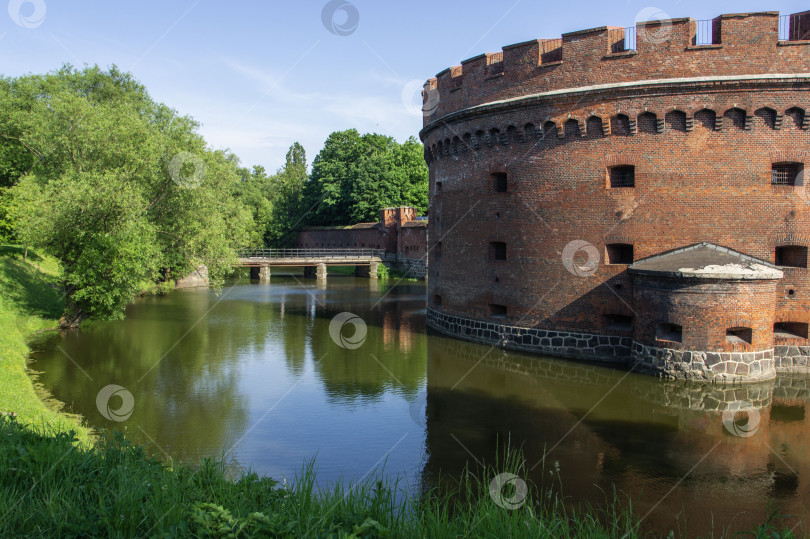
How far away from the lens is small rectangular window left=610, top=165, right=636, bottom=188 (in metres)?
14.5

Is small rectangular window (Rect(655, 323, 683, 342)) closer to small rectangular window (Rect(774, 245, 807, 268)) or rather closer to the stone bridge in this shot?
small rectangular window (Rect(774, 245, 807, 268))

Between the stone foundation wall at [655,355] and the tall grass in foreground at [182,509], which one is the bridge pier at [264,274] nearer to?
the stone foundation wall at [655,355]

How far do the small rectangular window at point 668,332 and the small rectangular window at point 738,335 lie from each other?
3.03ft

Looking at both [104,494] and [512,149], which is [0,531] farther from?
[512,149]

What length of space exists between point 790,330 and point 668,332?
3136 millimetres

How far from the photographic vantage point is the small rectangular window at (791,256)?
13414mm

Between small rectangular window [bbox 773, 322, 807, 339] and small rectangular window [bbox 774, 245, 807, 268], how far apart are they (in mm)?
1337

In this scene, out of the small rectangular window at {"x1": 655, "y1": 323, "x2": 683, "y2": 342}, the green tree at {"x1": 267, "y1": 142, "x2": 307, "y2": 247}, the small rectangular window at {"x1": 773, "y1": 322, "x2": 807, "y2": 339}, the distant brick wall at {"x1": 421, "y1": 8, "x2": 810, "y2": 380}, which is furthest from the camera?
the green tree at {"x1": 267, "y1": 142, "x2": 307, "y2": 247}

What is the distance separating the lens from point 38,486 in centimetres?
526

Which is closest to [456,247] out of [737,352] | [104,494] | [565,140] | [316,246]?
[565,140]

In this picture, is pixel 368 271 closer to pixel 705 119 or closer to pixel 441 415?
pixel 705 119

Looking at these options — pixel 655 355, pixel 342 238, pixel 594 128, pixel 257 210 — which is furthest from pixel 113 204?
pixel 257 210

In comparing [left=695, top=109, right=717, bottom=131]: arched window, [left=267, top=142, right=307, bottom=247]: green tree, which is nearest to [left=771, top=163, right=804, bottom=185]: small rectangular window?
[left=695, top=109, right=717, bottom=131]: arched window

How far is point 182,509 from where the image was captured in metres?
4.82
